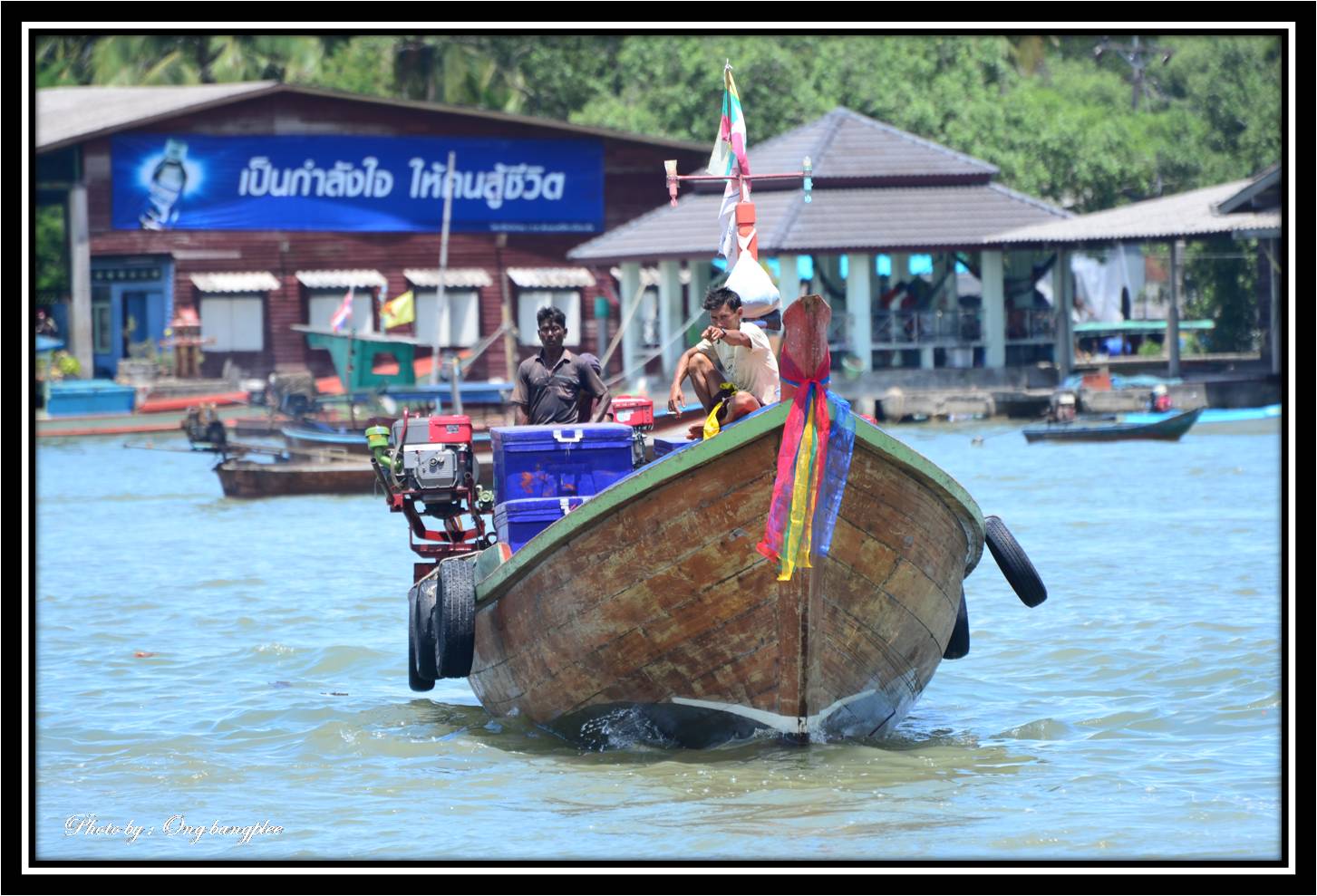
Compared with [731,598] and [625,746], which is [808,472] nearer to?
[731,598]

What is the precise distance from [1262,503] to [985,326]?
1353 centimetres

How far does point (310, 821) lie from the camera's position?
8883 millimetres

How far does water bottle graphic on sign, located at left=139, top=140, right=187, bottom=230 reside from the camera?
3909 centimetres

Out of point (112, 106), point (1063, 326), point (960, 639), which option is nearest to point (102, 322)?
point (112, 106)

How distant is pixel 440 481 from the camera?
11414mm

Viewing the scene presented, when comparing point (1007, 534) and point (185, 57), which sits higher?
point (185, 57)

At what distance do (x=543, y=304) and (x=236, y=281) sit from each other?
6685mm

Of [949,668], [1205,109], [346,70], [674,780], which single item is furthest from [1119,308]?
[674,780]

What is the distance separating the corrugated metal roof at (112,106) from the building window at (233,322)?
3.79m

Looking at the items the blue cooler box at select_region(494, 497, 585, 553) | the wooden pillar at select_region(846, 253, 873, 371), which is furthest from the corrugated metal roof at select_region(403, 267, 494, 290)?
the blue cooler box at select_region(494, 497, 585, 553)

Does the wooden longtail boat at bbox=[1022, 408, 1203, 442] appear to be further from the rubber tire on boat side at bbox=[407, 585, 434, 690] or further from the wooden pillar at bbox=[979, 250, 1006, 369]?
the rubber tire on boat side at bbox=[407, 585, 434, 690]

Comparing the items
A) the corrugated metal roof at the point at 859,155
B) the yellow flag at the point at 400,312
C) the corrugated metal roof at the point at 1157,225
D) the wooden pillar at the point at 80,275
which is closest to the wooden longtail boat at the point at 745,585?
the corrugated metal roof at the point at 1157,225

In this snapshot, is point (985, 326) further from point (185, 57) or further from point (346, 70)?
point (185, 57)
